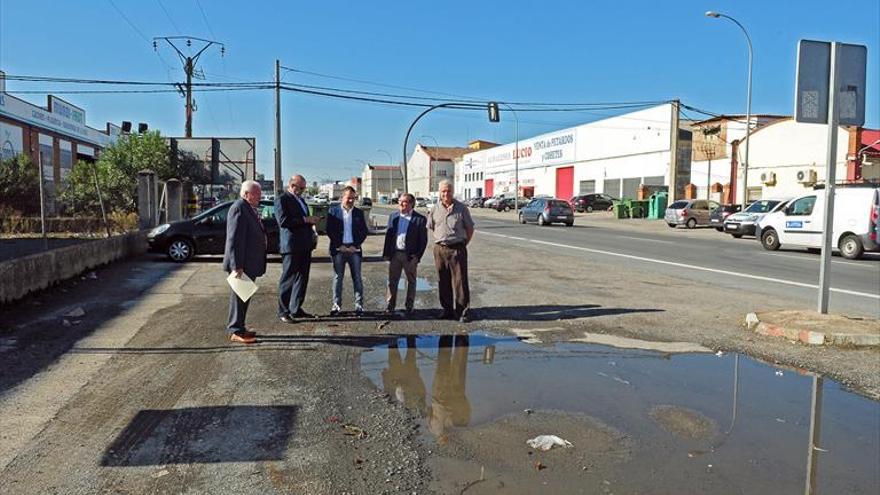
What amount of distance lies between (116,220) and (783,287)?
17.8 meters

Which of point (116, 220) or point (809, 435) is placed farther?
point (116, 220)

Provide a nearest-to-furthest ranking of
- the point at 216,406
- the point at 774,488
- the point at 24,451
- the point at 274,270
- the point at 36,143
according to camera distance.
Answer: the point at 774,488 < the point at 24,451 < the point at 216,406 < the point at 274,270 < the point at 36,143

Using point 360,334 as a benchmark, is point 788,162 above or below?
above

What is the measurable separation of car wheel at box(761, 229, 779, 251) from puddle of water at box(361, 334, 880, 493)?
16426mm

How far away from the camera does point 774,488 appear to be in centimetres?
366

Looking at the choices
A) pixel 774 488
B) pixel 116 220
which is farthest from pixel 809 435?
pixel 116 220

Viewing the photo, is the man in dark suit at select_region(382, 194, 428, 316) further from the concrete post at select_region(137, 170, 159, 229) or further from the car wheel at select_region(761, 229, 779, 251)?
the car wheel at select_region(761, 229, 779, 251)

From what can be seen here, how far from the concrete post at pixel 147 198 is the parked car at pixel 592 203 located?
42167 mm

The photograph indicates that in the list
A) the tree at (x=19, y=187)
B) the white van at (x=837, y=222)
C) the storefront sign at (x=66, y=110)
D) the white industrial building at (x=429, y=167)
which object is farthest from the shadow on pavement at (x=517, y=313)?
the white industrial building at (x=429, y=167)

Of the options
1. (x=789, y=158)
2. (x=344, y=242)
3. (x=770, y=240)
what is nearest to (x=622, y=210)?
(x=789, y=158)

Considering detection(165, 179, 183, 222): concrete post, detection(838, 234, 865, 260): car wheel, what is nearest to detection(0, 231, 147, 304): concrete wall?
detection(165, 179, 183, 222): concrete post

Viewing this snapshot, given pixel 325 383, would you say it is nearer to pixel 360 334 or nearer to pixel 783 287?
pixel 360 334

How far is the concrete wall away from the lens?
8.77 m

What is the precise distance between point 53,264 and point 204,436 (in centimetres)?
771
